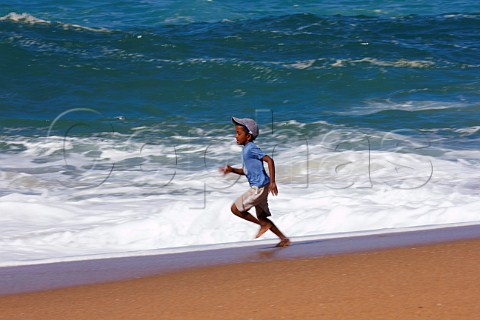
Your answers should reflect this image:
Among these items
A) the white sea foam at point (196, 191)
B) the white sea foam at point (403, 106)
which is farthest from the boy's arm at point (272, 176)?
the white sea foam at point (403, 106)

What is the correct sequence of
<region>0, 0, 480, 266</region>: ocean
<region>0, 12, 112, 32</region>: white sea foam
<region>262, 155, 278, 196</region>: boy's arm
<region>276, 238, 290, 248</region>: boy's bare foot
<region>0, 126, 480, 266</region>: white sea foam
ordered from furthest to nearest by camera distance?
<region>0, 12, 112, 32</region>: white sea foam
<region>0, 0, 480, 266</region>: ocean
<region>0, 126, 480, 266</region>: white sea foam
<region>276, 238, 290, 248</region>: boy's bare foot
<region>262, 155, 278, 196</region>: boy's arm

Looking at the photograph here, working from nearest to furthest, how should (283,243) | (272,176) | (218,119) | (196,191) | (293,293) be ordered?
(293,293), (272,176), (283,243), (196,191), (218,119)

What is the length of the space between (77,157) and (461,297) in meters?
6.24

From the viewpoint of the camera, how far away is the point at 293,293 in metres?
4.24

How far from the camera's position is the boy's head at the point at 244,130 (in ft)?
18.0

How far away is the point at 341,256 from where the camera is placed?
5.08m

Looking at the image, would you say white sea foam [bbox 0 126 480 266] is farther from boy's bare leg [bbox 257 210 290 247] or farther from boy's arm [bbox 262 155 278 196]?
boy's arm [bbox 262 155 278 196]

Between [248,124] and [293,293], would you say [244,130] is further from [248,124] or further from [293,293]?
[293,293]

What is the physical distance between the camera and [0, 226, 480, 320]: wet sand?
3.95 m

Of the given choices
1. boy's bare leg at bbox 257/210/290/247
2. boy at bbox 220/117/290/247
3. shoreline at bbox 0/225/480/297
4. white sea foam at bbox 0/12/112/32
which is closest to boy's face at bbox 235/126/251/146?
boy at bbox 220/117/290/247

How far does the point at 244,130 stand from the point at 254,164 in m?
0.23

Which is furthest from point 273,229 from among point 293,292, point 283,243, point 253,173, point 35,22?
point 35,22

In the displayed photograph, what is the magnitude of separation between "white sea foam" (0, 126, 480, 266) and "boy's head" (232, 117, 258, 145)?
0.85 m

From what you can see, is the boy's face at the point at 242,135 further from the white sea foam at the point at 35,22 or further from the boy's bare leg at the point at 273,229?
the white sea foam at the point at 35,22
